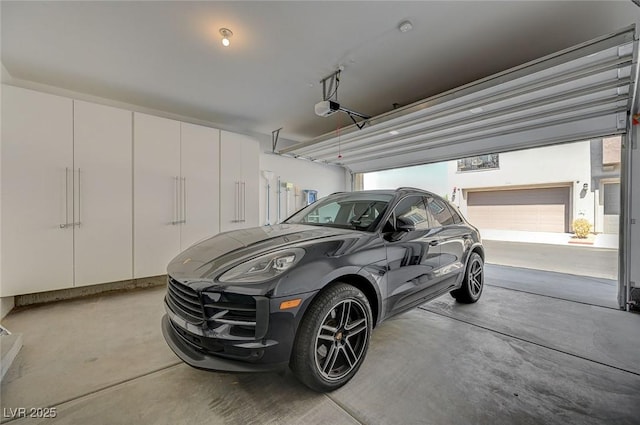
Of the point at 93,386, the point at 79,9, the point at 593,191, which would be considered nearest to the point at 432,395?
the point at 93,386

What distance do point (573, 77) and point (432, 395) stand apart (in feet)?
10.3

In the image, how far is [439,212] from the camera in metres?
2.85

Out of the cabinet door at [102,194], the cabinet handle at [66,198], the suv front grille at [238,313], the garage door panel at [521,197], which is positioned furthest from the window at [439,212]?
the garage door panel at [521,197]

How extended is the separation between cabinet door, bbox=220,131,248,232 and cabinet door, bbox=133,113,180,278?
0.73m

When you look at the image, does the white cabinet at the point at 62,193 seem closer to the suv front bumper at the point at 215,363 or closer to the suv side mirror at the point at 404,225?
the suv front bumper at the point at 215,363

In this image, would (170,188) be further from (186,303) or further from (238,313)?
(238,313)

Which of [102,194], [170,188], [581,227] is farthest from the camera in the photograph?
[581,227]

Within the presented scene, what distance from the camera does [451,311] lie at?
2982 millimetres

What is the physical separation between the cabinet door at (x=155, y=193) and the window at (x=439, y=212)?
3.81 meters

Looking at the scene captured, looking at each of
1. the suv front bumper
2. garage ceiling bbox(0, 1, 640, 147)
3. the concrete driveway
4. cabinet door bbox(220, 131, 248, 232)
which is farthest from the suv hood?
the concrete driveway

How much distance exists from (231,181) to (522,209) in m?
10.5

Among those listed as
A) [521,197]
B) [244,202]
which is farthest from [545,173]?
[244,202]

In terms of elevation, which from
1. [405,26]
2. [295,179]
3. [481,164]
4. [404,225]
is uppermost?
[481,164]

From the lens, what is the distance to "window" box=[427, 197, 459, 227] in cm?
272
